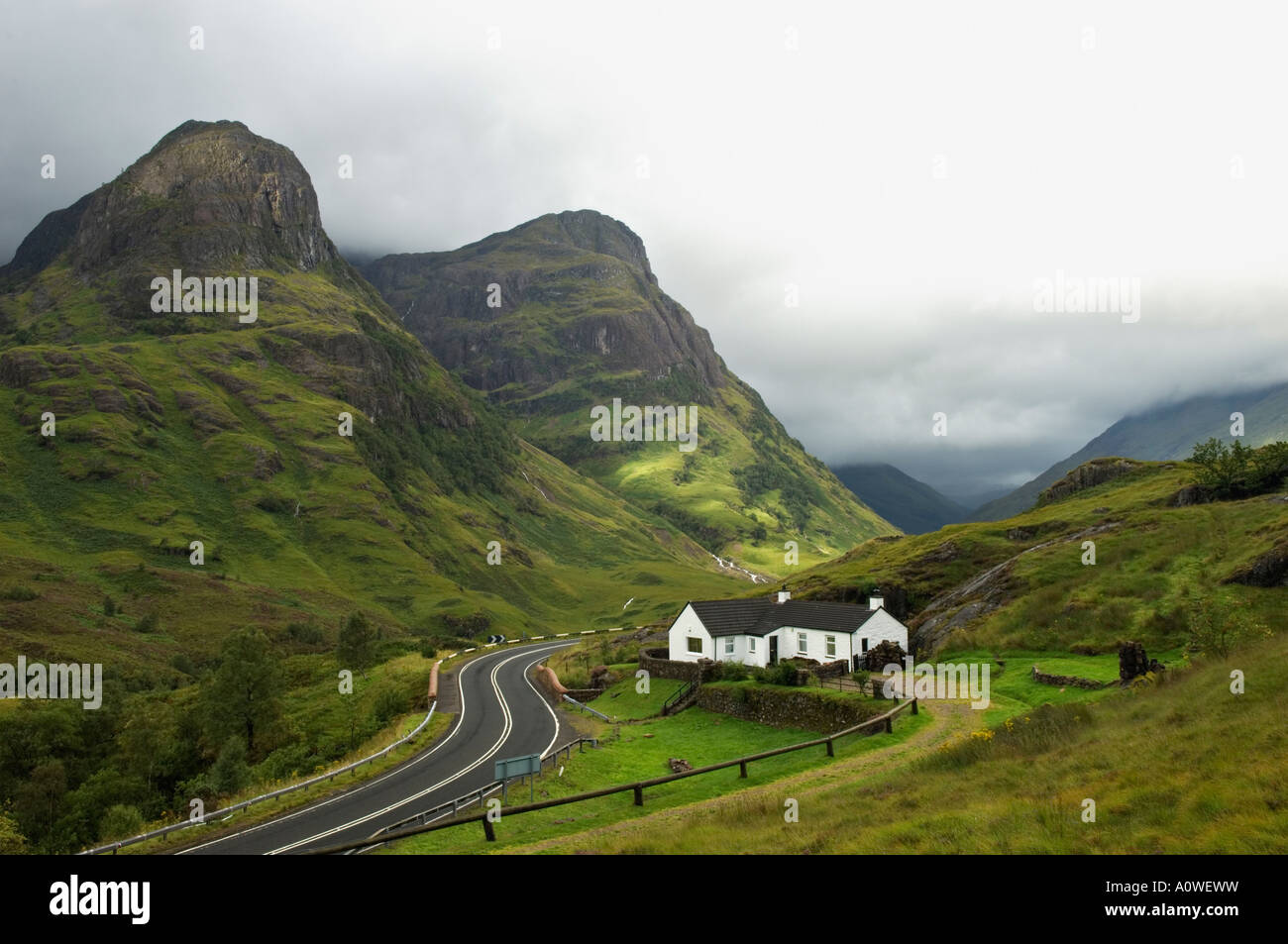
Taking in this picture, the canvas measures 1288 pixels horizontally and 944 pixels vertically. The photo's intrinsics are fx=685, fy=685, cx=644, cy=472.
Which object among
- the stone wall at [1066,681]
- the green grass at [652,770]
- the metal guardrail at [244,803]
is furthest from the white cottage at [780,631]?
the metal guardrail at [244,803]

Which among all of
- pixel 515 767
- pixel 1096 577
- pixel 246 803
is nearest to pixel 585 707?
pixel 246 803

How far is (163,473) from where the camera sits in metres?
162

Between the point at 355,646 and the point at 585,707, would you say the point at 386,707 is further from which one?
the point at 355,646

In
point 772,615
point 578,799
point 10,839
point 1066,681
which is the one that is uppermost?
point 1066,681

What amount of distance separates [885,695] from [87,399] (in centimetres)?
20896

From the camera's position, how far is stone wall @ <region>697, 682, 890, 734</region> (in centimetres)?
3528

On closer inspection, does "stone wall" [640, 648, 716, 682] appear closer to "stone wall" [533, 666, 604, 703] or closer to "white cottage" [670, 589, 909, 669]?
"white cottage" [670, 589, 909, 669]

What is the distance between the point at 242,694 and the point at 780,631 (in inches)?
1707

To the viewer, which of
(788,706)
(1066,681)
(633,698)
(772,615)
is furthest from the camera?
(772,615)

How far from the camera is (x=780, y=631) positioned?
56688 millimetres

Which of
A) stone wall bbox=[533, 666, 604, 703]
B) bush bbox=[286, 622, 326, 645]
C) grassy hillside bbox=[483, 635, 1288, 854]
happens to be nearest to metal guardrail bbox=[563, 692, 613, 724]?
stone wall bbox=[533, 666, 604, 703]

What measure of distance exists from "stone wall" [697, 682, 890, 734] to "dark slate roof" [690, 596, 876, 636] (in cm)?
1102

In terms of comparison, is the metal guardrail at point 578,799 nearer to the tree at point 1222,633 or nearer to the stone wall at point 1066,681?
the stone wall at point 1066,681
